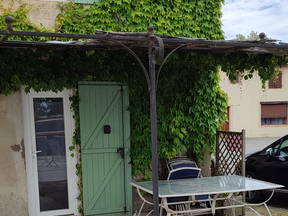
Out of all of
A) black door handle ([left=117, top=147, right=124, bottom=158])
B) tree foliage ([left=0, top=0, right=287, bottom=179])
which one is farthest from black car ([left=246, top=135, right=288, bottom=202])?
black door handle ([left=117, top=147, right=124, bottom=158])

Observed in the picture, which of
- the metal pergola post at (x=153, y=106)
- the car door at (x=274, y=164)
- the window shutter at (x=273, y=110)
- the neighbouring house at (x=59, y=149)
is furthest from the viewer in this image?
the window shutter at (x=273, y=110)

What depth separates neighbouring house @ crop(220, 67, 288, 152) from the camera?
16.6 meters

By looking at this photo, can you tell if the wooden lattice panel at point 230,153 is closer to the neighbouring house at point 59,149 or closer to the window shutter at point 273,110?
the neighbouring house at point 59,149

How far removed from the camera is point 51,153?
4.36 m

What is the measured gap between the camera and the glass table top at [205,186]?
131 inches

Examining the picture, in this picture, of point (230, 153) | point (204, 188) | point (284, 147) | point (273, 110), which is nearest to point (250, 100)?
point (273, 110)

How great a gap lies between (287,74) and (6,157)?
16793mm

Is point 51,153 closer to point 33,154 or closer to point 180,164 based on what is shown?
point 33,154

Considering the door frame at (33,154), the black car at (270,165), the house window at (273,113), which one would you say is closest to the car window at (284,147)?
the black car at (270,165)

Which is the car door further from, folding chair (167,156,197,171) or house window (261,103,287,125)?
house window (261,103,287,125)

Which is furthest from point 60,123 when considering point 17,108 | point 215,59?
point 215,59

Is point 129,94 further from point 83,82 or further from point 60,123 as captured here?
point 60,123

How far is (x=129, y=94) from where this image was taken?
4.62 meters

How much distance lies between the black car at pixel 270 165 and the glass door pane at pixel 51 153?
363cm
